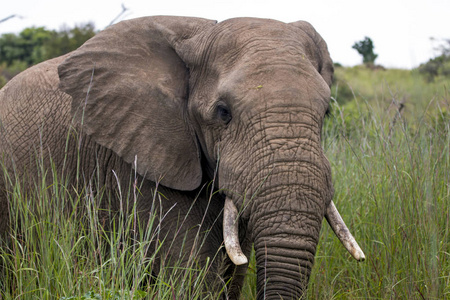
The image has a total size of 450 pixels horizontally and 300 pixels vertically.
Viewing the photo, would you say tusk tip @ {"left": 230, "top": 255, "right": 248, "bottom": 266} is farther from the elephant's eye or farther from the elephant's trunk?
the elephant's eye

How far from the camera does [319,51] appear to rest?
4148 millimetres

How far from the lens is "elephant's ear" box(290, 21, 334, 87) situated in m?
4.06

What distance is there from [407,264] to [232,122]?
1428 millimetres

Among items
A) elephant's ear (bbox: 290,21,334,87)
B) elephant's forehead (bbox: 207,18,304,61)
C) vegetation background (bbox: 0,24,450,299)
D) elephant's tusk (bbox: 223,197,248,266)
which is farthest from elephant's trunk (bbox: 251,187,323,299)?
elephant's ear (bbox: 290,21,334,87)

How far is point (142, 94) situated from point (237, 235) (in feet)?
3.57

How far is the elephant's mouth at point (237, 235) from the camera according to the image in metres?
3.16

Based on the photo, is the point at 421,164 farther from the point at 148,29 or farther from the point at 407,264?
the point at 148,29

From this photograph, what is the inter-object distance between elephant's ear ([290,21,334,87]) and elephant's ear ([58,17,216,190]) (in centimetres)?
59

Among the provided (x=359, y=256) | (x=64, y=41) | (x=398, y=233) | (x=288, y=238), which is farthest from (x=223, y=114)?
(x=64, y=41)

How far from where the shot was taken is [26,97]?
4.49 m

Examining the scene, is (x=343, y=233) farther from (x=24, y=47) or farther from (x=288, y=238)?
(x=24, y=47)

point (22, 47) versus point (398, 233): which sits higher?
point (398, 233)

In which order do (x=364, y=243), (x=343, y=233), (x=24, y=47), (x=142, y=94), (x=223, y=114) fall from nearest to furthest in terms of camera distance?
(x=343, y=233) < (x=223, y=114) < (x=142, y=94) < (x=364, y=243) < (x=24, y=47)

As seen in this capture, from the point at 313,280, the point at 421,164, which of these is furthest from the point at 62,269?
the point at 421,164
